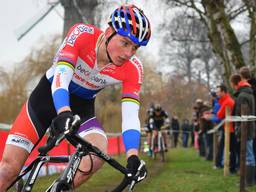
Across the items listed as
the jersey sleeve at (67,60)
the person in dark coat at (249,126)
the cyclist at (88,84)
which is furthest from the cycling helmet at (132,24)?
the person in dark coat at (249,126)

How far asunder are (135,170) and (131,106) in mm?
1037

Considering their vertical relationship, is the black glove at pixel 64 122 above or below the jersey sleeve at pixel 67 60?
below

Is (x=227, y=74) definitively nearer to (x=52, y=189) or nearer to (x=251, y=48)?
(x=251, y=48)

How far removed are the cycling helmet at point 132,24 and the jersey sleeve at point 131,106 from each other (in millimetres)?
613

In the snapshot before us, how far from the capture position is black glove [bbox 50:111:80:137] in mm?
3418

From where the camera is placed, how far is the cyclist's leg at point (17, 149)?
447 cm

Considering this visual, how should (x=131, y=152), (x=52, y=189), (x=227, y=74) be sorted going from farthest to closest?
(x=227, y=74) → (x=131, y=152) → (x=52, y=189)

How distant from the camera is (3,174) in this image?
14.6 feet

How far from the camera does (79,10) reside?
22609 millimetres

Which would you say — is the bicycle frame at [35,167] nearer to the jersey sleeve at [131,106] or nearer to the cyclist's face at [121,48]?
the jersey sleeve at [131,106]

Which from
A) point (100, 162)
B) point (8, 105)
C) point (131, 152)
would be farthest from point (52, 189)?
point (8, 105)

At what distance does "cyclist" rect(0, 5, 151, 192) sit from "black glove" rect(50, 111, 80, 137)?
0.81ft

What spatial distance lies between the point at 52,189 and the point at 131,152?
33.5 inches

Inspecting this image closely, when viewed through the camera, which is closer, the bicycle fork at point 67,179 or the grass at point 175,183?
the bicycle fork at point 67,179
